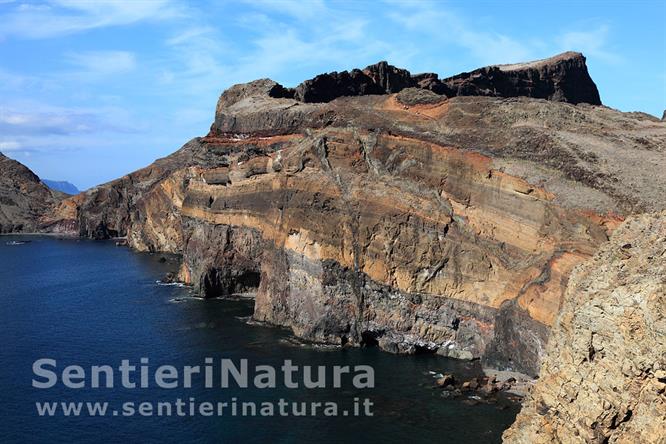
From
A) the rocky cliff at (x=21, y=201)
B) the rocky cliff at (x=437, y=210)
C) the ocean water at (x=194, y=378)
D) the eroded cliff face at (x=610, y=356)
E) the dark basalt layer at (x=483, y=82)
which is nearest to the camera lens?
the eroded cliff face at (x=610, y=356)

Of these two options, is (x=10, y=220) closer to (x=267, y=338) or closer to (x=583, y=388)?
(x=267, y=338)

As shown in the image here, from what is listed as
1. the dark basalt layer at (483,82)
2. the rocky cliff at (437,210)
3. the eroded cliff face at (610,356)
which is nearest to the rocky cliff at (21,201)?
the dark basalt layer at (483,82)

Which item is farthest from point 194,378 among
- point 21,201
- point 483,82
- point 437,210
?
point 21,201

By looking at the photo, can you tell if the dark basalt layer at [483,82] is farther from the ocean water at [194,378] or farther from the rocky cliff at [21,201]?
the rocky cliff at [21,201]

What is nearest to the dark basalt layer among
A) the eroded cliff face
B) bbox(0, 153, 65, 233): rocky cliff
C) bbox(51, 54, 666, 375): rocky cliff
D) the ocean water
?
bbox(51, 54, 666, 375): rocky cliff

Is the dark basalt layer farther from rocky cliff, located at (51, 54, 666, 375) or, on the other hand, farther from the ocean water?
the ocean water

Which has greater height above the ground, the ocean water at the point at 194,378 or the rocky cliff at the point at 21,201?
the rocky cliff at the point at 21,201
